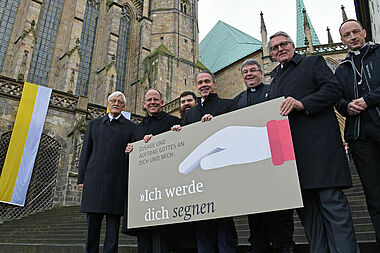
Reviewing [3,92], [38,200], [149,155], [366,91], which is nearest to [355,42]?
[366,91]

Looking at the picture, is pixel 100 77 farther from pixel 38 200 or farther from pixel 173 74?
pixel 38 200

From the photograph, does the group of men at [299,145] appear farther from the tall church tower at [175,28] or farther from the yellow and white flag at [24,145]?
the tall church tower at [175,28]

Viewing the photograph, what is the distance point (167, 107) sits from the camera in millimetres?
17578

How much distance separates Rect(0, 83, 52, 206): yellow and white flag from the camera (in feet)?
30.8

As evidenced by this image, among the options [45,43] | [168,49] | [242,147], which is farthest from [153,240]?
[168,49]

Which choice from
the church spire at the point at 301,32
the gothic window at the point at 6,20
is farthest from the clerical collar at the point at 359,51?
the church spire at the point at 301,32

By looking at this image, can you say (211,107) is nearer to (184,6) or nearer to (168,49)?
(168,49)

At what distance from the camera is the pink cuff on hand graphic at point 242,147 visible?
1938 millimetres

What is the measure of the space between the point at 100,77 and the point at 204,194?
17519 millimetres

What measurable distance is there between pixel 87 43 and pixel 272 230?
65.4 ft

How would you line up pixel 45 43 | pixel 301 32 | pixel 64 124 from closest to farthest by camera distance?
pixel 64 124
pixel 45 43
pixel 301 32

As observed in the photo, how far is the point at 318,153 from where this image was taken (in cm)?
190

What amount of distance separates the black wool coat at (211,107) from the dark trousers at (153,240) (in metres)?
1.06

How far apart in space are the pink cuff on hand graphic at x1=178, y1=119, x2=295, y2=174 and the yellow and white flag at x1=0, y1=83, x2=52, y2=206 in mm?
9241
